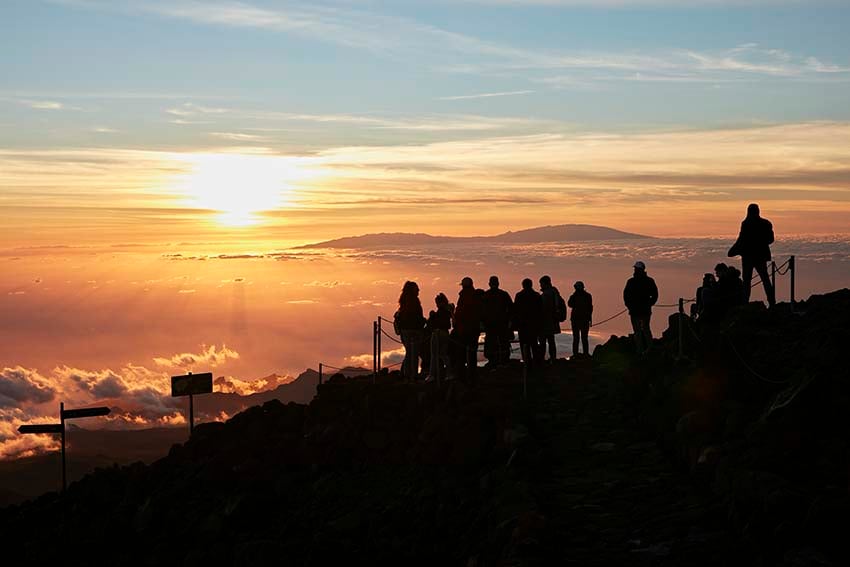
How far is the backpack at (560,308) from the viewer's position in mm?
22928

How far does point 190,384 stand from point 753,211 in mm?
15740

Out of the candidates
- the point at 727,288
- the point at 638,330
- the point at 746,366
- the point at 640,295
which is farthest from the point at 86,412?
the point at 746,366

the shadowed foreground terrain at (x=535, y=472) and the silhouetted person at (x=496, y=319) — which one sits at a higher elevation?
the silhouetted person at (x=496, y=319)

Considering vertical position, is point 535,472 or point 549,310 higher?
point 549,310

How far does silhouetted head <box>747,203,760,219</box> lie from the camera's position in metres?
20.5

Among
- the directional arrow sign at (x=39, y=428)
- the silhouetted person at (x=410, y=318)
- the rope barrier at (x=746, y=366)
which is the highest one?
the silhouetted person at (x=410, y=318)

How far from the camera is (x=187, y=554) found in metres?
18.2

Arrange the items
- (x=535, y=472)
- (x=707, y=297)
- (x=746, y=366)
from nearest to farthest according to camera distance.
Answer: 1. (x=535, y=472)
2. (x=746, y=366)
3. (x=707, y=297)

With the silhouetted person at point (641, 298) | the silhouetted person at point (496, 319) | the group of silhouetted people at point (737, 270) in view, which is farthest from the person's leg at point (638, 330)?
the silhouetted person at point (496, 319)

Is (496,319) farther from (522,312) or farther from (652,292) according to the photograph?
(652,292)

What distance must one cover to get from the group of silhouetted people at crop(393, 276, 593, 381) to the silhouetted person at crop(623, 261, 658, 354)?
6.52 feet

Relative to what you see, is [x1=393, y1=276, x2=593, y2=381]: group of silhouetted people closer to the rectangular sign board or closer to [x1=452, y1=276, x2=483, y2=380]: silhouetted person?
[x1=452, y1=276, x2=483, y2=380]: silhouetted person

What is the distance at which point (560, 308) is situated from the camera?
2306 centimetres

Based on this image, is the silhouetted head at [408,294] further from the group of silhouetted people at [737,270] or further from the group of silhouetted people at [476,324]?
the group of silhouetted people at [737,270]
